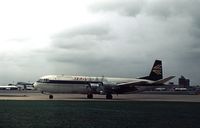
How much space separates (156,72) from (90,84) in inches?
742

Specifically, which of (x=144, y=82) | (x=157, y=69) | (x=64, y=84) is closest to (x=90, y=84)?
(x=64, y=84)

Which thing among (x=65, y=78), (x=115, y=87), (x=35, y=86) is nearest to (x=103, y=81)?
(x=115, y=87)

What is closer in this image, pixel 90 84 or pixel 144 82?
pixel 90 84

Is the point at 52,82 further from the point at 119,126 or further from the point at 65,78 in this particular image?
the point at 119,126

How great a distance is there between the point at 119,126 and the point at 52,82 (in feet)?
168

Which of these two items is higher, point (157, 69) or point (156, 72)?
point (157, 69)

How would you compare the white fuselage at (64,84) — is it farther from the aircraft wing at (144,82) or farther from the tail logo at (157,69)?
the tail logo at (157,69)

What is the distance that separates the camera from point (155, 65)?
89.8 meters

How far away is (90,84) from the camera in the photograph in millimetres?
77188

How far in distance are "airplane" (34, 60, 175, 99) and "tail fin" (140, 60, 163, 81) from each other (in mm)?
2967

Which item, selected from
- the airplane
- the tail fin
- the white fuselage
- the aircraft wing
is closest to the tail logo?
the tail fin

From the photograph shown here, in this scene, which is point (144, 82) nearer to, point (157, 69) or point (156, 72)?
point (156, 72)

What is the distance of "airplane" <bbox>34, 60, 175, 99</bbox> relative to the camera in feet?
247

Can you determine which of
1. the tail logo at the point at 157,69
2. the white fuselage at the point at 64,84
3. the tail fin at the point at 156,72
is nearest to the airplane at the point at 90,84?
the white fuselage at the point at 64,84
